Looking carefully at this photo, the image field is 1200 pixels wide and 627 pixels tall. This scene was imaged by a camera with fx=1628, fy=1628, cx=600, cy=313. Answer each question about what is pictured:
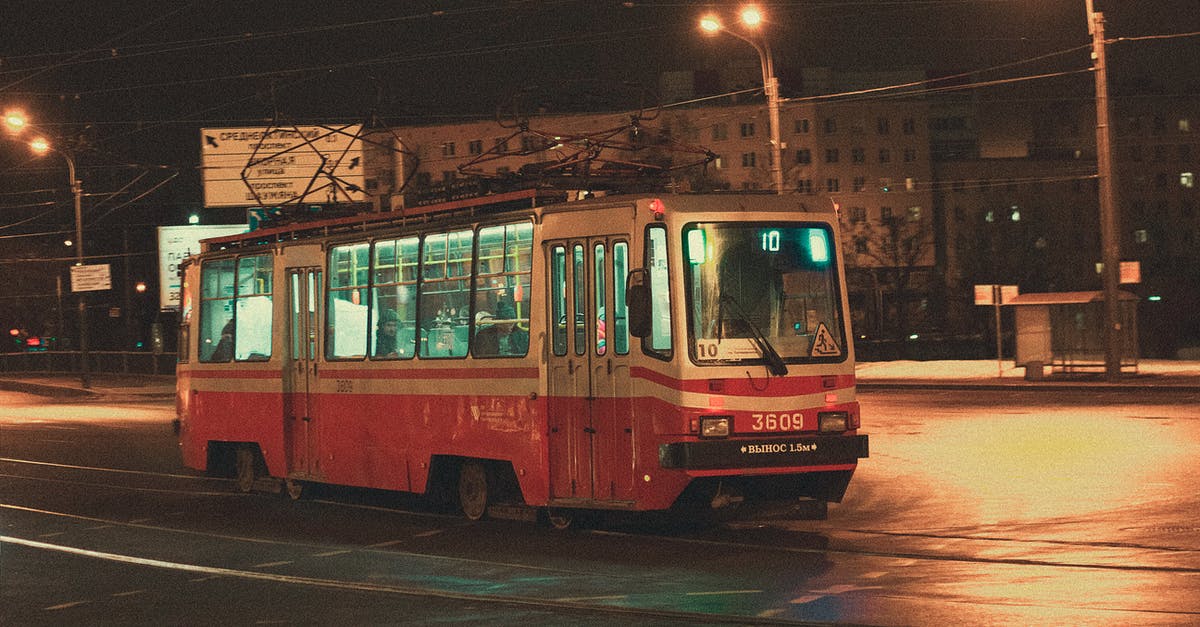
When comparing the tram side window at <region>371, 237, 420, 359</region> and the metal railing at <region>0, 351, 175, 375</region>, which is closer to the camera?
the tram side window at <region>371, 237, 420, 359</region>

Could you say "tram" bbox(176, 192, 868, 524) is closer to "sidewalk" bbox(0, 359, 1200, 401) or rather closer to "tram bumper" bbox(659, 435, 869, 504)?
"tram bumper" bbox(659, 435, 869, 504)

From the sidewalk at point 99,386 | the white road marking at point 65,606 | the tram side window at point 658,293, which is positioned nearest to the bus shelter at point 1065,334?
the sidewalk at point 99,386

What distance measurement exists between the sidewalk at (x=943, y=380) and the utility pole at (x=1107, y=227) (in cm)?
75

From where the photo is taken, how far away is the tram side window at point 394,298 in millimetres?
15891

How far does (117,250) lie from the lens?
11688 cm

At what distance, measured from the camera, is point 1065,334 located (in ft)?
128

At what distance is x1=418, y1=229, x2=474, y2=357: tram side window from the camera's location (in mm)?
15055

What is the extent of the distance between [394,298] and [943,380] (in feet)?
88.1

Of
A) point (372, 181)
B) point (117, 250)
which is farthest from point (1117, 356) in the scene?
point (117, 250)

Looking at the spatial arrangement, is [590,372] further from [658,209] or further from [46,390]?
[46,390]

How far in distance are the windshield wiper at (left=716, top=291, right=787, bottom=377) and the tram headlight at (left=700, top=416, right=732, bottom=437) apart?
22.5 inches

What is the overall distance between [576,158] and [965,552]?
5426 mm

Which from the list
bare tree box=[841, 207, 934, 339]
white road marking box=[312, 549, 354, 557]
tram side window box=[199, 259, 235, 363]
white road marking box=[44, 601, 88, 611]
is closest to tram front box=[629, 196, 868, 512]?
white road marking box=[312, 549, 354, 557]

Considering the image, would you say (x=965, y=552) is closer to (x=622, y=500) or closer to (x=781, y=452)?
(x=781, y=452)
